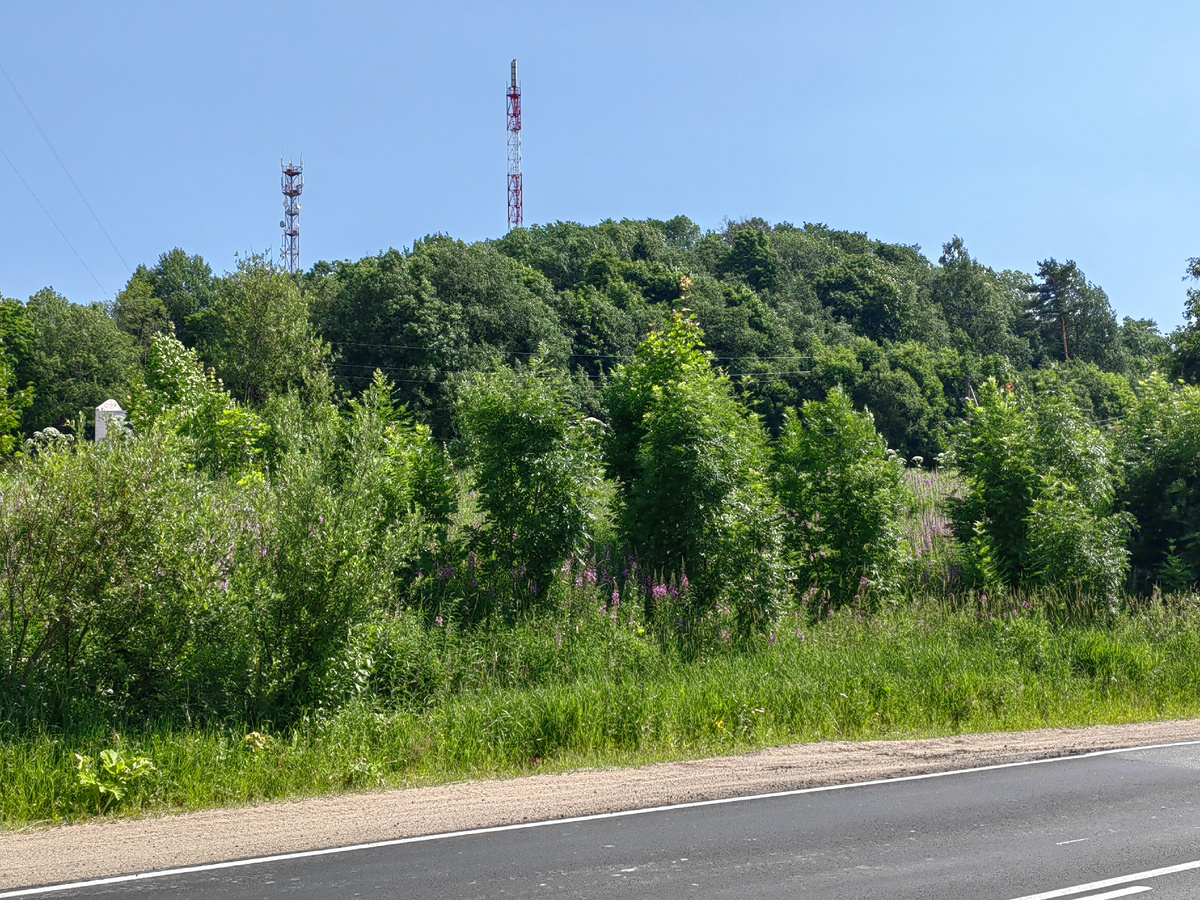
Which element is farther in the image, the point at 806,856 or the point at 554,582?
the point at 554,582

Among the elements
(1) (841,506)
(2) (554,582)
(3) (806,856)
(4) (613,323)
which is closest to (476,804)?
(3) (806,856)

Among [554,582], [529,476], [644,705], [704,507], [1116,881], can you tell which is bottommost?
[1116,881]

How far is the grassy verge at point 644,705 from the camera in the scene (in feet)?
30.8

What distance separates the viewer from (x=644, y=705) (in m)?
11.4

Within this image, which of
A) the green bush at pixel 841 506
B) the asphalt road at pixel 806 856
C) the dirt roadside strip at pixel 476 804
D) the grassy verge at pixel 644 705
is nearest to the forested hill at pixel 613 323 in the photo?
the green bush at pixel 841 506

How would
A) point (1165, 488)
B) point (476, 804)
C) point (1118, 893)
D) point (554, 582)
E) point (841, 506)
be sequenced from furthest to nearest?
point (1165, 488) → point (841, 506) → point (554, 582) → point (476, 804) → point (1118, 893)

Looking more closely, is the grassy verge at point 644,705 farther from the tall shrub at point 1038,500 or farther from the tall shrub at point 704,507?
the tall shrub at point 1038,500

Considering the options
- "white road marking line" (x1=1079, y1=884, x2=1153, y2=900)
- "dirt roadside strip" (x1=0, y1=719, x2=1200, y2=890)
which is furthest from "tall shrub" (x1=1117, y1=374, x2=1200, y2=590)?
"white road marking line" (x1=1079, y1=884, x2=1153, y2=900)

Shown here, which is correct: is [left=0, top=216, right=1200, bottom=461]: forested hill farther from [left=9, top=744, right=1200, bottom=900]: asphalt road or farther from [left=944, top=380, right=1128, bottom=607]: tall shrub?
[left=9, top=744, right=1200, bottom=900]: asphalt road

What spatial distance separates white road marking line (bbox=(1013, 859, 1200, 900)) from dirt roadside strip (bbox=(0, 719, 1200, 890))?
3.28 m

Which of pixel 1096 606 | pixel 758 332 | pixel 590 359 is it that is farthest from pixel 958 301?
pixel 1096 606

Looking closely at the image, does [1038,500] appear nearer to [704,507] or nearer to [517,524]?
[704,507]

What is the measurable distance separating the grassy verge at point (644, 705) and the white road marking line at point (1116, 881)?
4848mm

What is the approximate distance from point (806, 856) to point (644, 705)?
4606mm
